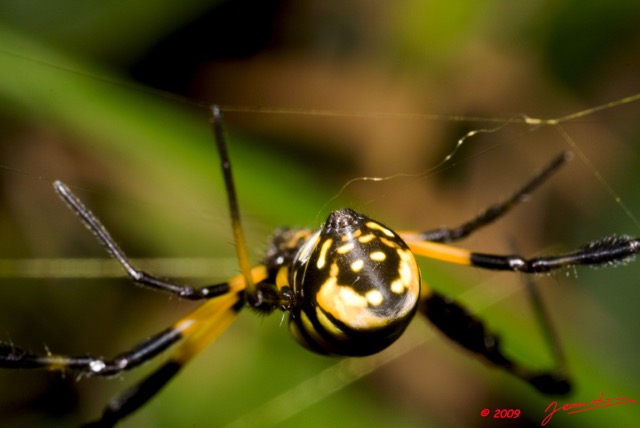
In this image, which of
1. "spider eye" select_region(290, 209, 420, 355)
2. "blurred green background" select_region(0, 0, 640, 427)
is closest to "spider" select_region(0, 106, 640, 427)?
"spider eye" select_region(290, 209, 420, 355)

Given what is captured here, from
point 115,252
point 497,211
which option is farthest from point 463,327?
point 115,252

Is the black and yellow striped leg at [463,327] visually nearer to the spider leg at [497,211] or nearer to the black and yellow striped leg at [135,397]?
the spider leg at [497,211]

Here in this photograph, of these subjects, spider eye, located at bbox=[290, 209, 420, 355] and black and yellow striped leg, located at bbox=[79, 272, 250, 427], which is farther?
black and yellow striped leg, located at bbox=[79, 272, 250, 427]

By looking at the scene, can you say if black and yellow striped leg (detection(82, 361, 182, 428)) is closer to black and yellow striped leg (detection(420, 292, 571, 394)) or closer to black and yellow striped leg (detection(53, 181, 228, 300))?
black and yellow striped leg (detection(53, 181, 228, 300))

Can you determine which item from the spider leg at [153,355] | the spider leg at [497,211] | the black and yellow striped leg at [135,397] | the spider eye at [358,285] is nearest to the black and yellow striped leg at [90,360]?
the spider leg at [153,355]

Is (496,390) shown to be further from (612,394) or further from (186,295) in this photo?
(186,295)

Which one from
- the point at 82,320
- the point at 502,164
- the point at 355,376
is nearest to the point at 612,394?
the point at 355,376
